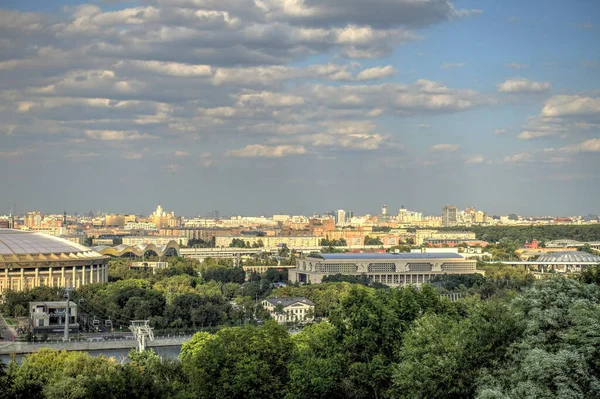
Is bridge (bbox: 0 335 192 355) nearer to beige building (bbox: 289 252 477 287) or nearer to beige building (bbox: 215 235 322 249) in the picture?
beige building (bbox: 289 252 477 287)

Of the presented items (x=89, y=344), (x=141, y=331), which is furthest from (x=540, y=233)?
(x=89, y=344)

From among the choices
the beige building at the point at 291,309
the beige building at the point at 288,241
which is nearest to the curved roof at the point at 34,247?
the beige building at the point at 291,309

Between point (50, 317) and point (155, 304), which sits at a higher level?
point (155, 304)

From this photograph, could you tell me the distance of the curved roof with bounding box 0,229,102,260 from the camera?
252 feet

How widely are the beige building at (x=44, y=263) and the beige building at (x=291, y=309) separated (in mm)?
17534

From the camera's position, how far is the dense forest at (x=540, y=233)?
151 meters

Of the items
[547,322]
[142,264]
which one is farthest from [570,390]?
[142,264]

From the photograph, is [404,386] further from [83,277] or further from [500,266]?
[500,266]

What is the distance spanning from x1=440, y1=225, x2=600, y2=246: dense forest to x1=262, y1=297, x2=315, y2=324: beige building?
84872mm

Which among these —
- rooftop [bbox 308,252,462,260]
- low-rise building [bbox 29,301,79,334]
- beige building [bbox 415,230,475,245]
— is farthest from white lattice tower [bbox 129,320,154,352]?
beige building [bbox 415,230,475,245]

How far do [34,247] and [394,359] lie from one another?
55.1 metres

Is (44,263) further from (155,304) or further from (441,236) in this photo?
(441,236)

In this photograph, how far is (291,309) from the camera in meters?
66.6

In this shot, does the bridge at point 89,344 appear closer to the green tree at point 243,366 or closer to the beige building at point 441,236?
the green tree at point 243,366
